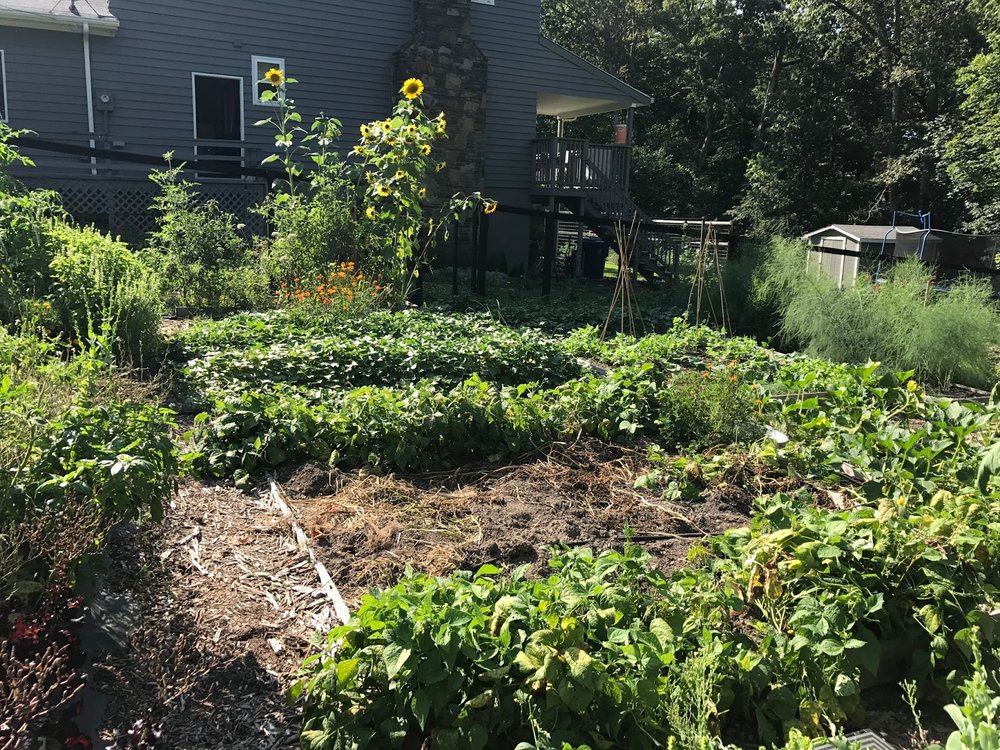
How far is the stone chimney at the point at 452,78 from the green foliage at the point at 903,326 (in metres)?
8.84

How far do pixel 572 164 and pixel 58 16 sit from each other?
9.38 m

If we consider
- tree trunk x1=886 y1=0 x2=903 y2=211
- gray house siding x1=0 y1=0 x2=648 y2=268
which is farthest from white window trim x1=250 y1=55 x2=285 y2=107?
tree trunk x1=886 y1=0 x2=903 y2=211

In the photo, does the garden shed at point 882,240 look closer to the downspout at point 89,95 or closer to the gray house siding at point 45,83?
the downspout at point 89,95

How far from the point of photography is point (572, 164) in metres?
16.3

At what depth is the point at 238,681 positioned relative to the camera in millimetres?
2188

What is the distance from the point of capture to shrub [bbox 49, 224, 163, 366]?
5.29 m

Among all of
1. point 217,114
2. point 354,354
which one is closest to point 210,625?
point 354,354

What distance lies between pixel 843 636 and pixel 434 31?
14.7 meters

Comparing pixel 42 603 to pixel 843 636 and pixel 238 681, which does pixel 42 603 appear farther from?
pixel 843 636

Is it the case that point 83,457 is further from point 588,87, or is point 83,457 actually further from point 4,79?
point 588,87

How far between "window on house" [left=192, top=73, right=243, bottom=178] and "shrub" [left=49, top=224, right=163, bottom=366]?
877cm

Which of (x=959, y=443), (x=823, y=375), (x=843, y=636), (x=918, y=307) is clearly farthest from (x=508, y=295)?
(x=843, y=636)

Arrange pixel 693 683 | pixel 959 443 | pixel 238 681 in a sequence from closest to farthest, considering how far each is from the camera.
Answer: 1. pixel 693 683
2. pixel 238 681
3. pixel 959 443

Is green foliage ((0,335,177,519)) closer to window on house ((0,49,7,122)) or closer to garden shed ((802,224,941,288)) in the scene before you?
garden shed ((802,224,941,288))
